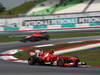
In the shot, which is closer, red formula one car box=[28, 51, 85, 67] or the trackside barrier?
red formula one car box=[28, 51, 85, 67]

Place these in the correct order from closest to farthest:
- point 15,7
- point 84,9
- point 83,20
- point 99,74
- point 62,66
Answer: point 99,74 < point 62,66 < point 83,20 < point 84,9 < point 15,7

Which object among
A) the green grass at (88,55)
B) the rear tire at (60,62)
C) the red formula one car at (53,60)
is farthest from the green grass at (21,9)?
the rear tire at (60,62)

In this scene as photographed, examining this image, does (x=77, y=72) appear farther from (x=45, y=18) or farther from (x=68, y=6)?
(x=68, y=6)

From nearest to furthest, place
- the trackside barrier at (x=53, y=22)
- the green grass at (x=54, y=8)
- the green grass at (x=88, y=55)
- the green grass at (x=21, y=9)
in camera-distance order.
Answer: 1. the green grass at (x=88, y=55)
2. the trackside barrier at (x=53, y=22)
3. the green grass at (x=54, y=8)
4. the green grass at (x=21, y=9)

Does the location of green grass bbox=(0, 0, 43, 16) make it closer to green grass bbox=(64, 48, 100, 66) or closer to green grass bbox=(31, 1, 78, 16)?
green grass bbox=(31, 1, 78, 16)

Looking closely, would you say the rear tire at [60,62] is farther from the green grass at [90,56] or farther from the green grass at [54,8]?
the green grass at [54,8]

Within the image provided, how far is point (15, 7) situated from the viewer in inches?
2359

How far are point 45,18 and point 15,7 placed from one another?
1638cm

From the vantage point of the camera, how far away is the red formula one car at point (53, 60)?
48.8ft

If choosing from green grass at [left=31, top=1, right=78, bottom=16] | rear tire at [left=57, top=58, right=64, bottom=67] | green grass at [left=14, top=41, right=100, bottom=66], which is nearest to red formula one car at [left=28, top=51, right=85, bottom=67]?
rear tire at [left=57, top=58, right=64, bottom=67]

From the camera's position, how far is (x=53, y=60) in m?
15.7

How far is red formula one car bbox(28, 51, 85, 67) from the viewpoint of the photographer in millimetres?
14867

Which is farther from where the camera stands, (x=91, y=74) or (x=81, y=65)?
(x=81, y=65)

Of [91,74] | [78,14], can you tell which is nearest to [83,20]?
[78,14]
